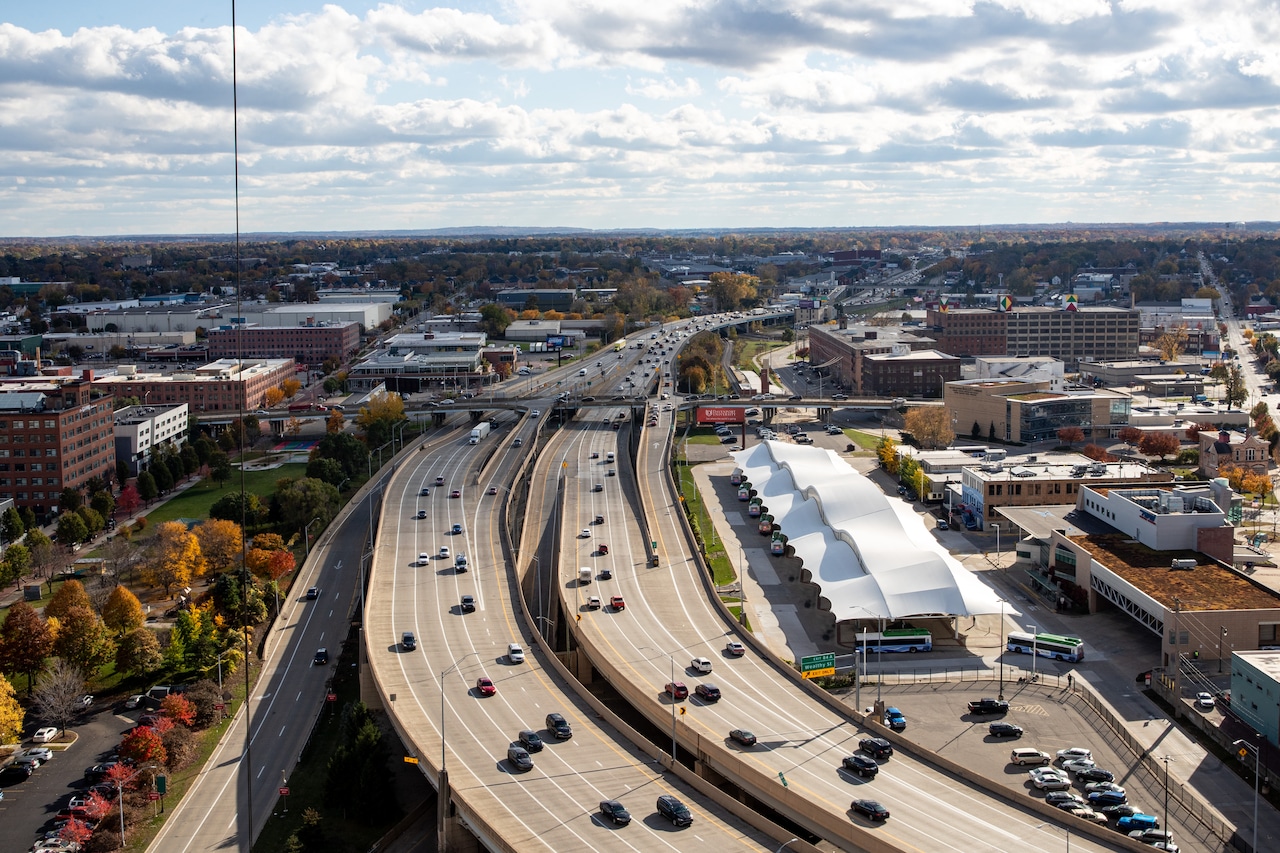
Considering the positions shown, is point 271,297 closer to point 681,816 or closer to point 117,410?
point 117,410

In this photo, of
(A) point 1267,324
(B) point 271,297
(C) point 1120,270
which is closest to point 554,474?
(A) point 1267,324

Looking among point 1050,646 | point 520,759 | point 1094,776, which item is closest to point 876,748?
point 1094,776

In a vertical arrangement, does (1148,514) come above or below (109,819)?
above

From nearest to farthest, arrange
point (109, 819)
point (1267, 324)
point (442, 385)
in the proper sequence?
point (109, 819) → point (442, 385) → point (1267, 324)

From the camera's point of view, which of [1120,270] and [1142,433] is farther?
[1120,270]

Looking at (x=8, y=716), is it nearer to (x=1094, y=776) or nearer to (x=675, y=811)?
(x=675, y=811)

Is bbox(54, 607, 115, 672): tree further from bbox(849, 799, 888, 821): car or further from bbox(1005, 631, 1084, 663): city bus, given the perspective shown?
bbox(1005, 631, 1084, 663): city bus

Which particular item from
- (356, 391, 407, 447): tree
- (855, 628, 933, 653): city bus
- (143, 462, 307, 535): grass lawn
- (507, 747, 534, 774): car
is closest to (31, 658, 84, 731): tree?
(507, 747, 534, 774): car
